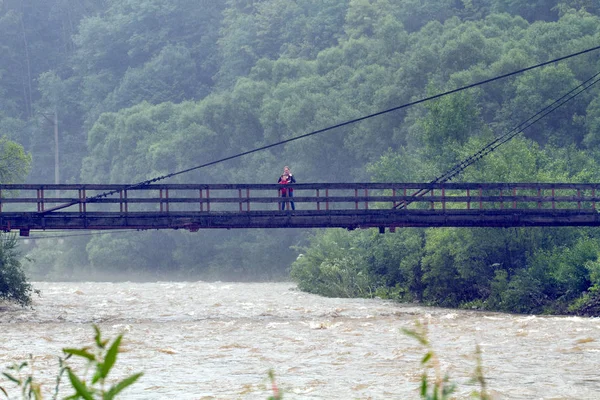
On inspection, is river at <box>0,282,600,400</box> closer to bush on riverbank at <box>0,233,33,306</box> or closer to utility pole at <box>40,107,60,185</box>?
bush on riverbank at <box>0,233,33,306</box>

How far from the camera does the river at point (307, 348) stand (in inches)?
575

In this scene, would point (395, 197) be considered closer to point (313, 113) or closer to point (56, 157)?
point (313, 113)

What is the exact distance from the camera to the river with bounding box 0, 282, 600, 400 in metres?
14.6

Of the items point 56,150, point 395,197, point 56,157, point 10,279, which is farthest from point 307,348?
point 56,157

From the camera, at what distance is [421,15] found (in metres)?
78.2

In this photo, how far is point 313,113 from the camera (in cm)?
7012

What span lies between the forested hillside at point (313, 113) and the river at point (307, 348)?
4979 mm

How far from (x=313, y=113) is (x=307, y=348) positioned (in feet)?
167

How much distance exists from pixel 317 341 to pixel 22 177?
1171 inches

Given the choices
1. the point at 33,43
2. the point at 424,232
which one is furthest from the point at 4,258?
the point at 33,43

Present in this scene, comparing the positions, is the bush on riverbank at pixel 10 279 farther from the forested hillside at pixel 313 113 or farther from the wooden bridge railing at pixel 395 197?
Result: the forested hillside at pixel 313 113

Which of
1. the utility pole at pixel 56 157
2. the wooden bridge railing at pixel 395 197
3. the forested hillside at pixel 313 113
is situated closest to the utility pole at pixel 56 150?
the utility pole at pixel 56 157

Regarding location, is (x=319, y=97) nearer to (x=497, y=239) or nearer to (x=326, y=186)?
(x=497, y=239)

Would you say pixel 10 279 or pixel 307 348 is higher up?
pixel 10 279
